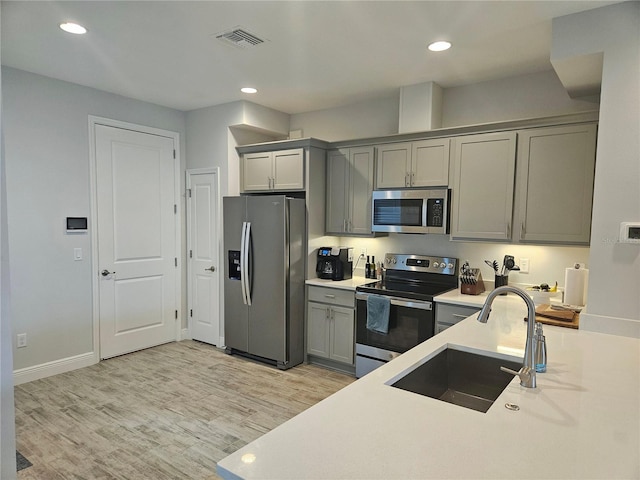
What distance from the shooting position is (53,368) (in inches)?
147

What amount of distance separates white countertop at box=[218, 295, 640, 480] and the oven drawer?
81.9 inches

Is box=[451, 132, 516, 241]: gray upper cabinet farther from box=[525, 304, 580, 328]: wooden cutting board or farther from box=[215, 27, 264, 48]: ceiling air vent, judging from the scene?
box=[215, 27, 264, 48]: ceiling air vent

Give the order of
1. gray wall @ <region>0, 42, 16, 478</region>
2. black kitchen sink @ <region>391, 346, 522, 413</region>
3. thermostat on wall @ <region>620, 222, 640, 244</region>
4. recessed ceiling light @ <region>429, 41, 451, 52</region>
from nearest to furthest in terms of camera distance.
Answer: black kitchen sink @ <region>391, 346, 522, 413</region>
gray wall @ <region>0, 42, 16, 478</region>
thermostat on wall @ <region>620, 222, 640, 244</region>
recessed ceiling light @ <region>429, 41, 451, 52</region>

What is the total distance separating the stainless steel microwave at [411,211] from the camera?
11.3ft

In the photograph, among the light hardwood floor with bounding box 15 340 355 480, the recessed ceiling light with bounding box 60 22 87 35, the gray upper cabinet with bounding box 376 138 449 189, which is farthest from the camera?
the gray upper cabinet with bounding box 376 138 449 189

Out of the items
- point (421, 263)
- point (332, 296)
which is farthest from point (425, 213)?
point (332, 296)

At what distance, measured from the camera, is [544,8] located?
2.29 m

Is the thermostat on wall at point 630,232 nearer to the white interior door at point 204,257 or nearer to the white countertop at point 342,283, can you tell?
the white countertop at point 342,283

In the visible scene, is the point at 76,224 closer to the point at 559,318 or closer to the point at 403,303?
the point at 403,303

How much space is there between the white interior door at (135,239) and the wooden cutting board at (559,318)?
12.5 feet

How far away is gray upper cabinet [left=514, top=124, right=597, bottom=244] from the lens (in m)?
2.83

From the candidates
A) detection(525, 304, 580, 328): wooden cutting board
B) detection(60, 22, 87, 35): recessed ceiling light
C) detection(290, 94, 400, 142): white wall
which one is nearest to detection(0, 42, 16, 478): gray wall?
detection(60, 22, 87, 35): recessed ceiling light

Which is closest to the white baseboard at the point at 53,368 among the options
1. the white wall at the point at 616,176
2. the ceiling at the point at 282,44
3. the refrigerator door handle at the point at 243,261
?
the refrigerator door handle at the point at 243,261

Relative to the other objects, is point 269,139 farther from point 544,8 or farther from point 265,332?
point 544,8
